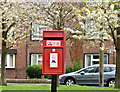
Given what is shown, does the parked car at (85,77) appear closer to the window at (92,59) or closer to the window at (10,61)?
the window at (92,59)

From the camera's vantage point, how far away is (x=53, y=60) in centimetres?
761

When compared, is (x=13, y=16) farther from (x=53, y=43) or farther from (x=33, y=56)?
(x=33, y=56)

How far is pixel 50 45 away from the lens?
24.7 feet

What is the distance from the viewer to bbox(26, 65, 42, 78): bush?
26.4m

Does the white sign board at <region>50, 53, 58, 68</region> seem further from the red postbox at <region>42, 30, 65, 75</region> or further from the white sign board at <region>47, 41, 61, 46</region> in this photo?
the white sign board at <region>47, 41, 61, 46</region>

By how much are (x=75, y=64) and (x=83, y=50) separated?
1.46m

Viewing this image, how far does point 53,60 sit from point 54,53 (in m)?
0.18

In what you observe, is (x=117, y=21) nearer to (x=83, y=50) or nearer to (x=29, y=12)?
(x=29, y=12)

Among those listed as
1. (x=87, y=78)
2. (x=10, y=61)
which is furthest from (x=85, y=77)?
(x=10, y=61)

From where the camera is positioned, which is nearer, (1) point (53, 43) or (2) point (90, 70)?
(1) point (53, 43)

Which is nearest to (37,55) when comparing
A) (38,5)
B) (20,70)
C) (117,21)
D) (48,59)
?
(20,70)

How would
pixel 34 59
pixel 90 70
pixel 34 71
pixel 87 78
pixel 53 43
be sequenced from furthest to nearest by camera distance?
pixel 34 59, pixel 34 71, pixel 90 70, pixel 87 78, pixel 53 43

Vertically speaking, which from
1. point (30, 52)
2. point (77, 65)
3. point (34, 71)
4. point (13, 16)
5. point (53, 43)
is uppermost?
point (13, 16)

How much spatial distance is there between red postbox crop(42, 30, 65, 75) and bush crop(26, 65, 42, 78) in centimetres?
1884
